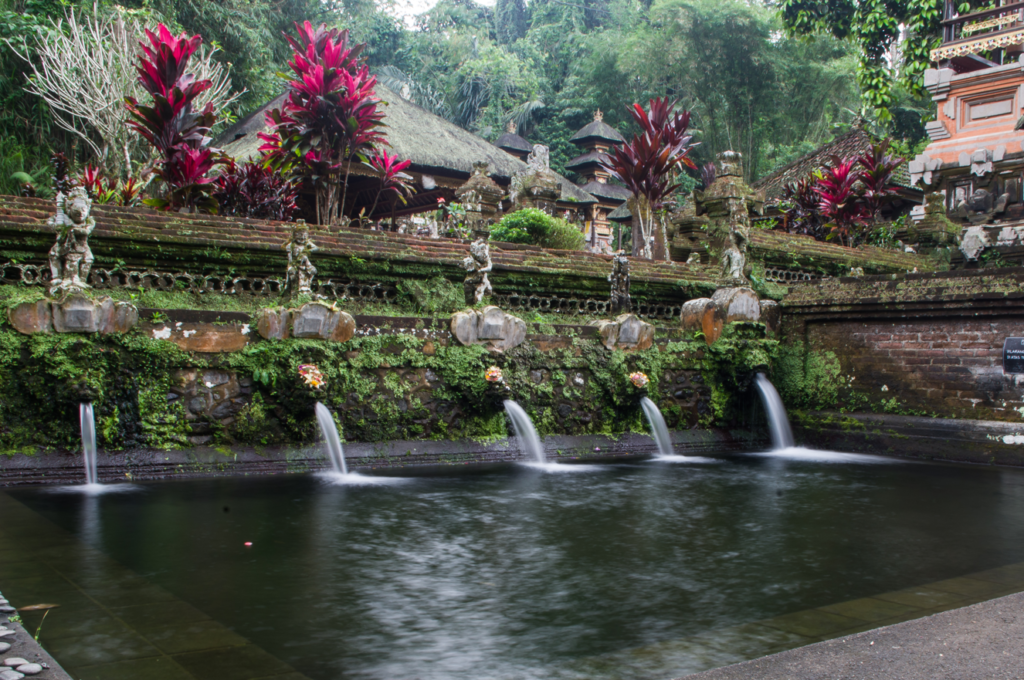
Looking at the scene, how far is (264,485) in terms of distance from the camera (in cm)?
642

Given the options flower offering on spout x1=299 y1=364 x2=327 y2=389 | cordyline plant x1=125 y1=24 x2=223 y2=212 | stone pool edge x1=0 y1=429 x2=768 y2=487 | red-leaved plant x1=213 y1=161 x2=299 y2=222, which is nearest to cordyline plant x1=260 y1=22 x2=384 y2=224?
red-leaved plant x1=213 y1=161 x2=299 y2=222

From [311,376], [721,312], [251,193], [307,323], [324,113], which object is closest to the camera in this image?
[311,376]

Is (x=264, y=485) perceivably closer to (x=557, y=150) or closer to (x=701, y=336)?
(x=701, y=336)

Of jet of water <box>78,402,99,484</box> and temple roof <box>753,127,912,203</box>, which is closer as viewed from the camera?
jet of water <box>78,402,99,484</box>

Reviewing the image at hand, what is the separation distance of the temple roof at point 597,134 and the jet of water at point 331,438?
28.8 meters

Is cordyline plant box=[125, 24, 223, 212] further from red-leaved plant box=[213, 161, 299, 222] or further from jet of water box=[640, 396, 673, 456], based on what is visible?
jet of water box=[640, 396, 673, 456]

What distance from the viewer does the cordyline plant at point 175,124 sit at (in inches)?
366

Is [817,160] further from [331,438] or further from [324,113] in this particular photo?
[331,438]

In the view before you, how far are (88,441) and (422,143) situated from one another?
556 inches

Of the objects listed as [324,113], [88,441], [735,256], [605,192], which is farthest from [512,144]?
[88,441]

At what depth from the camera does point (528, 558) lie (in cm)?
436

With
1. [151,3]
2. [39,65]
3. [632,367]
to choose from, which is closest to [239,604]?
[632,367]

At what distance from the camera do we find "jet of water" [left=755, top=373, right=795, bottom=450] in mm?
9891

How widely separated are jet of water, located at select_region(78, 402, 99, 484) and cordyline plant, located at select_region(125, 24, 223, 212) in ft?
12.7
